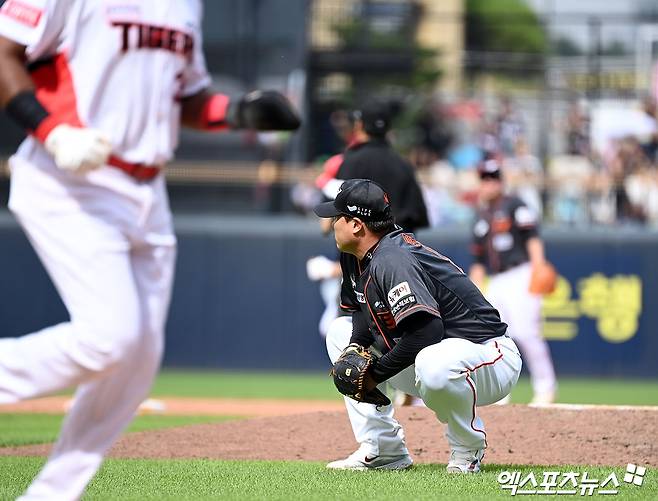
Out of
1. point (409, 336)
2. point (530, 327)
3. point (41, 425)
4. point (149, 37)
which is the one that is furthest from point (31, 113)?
point (530, 327)

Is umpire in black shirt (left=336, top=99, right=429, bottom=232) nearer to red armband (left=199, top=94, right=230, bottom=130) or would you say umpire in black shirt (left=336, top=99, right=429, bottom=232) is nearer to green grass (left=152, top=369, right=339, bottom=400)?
red armband (left=199, top=94, right=230, bottom=130)

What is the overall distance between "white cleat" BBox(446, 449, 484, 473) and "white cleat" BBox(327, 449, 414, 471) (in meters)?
0.32

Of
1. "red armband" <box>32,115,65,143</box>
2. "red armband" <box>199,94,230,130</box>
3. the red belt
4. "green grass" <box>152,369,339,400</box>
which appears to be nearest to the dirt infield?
"red armband" <box>199,94,230,130</box>

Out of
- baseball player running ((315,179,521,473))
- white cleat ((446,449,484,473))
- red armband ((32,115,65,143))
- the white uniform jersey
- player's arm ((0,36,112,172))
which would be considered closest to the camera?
player's arm ((0,36,112,172))

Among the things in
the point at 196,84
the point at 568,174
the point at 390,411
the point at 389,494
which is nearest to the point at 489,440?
the point at 390,411

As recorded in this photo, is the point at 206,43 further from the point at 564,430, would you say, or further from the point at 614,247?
the point at 564,430

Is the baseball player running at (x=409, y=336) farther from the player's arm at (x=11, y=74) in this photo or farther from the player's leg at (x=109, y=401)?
the player's arm at (x=11, y=74)

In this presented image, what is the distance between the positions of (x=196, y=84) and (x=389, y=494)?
6.28 feet

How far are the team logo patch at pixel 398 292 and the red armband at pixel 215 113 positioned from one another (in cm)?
129

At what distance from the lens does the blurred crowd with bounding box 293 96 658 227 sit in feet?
48.9

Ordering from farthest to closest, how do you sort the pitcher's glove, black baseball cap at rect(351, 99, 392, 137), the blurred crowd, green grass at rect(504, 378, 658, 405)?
the blurred crowd, green grass at rect(504, 378, 658, 405), black baseball cap at rect(351, 99, 392, 137), the pitcher's glove

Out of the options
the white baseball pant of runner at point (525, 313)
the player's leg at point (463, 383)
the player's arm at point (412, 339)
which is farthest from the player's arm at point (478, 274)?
the player's arm at point (412, 339)

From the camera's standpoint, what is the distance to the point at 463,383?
17.3 feet

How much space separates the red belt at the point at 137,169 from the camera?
3797 mm
